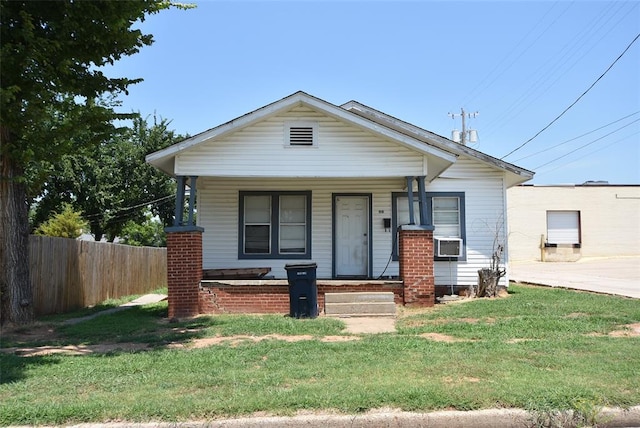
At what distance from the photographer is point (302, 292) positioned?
10.9 m

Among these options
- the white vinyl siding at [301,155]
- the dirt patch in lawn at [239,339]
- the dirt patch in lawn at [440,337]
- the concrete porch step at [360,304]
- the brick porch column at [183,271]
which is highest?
the white vinyl siding at [301,155]

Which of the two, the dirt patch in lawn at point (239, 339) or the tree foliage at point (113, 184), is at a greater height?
the tree foliage at point (113, 184)

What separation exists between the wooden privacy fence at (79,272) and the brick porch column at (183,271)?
3.26 m

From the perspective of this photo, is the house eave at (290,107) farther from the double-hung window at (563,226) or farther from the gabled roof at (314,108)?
the double-hung window at (563,226)

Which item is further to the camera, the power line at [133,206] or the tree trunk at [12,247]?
the power line at [133,206]

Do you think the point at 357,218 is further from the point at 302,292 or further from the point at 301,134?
the point at 302,292

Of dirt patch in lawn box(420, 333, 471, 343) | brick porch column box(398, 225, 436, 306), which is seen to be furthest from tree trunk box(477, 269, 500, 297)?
dirt patch in lawn box(420, 333, 471, 343)

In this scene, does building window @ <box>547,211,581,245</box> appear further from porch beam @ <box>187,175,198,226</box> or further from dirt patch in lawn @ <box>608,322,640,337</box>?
porch beam @ <box>187,175,198,226</box>

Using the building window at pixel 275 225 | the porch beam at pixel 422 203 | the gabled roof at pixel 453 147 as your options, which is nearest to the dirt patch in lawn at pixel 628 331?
the porch beam at pixel 422 203

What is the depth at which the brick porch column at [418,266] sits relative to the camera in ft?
39.1

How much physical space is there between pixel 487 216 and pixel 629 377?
8.94m

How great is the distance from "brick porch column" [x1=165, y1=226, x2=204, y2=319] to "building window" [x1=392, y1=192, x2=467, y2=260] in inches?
215

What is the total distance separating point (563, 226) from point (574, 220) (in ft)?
2.47

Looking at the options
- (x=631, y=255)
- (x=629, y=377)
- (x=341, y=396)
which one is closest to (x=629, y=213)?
(x=631, y=255)
